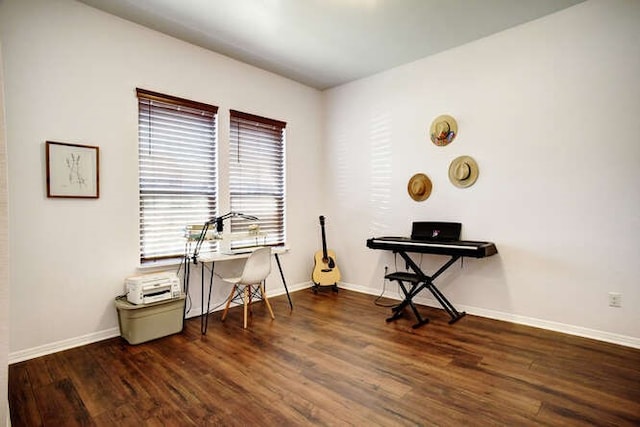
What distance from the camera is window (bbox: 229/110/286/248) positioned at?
13.6 ft

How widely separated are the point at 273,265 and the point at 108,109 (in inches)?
101

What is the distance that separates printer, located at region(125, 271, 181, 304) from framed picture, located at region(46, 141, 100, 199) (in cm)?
84

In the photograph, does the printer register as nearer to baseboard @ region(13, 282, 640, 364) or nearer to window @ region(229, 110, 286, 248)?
baseboard @ region(13, 282, 640, 364)

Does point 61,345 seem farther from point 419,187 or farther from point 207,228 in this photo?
point 419,187

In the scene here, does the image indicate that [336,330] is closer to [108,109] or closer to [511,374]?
[511,374]

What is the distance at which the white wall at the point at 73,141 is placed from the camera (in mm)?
2705

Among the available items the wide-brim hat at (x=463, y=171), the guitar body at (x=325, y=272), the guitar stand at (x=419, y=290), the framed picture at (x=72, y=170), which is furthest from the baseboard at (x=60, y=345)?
the wide-brim hat at (x=463, y=171)

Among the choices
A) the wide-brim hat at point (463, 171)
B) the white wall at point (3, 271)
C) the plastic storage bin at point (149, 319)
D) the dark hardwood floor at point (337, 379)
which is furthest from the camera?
the wide-brim hat at point (463, 171)

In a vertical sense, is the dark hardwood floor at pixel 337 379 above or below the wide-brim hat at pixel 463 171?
below

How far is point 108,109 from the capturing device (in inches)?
124

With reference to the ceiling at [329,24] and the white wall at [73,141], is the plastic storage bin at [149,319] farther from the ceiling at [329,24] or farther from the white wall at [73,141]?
the ceiling at [329,24]

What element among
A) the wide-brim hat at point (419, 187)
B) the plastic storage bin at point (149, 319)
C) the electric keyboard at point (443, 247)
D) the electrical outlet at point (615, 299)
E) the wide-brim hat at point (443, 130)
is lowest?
the plastic storage bin at point (149, 319)

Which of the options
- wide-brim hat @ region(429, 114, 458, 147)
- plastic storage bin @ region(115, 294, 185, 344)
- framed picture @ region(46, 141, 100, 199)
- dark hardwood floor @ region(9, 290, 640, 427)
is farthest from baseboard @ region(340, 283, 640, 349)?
framed picture @ region(46, 141, 100, 199)

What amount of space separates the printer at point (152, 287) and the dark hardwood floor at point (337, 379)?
39 cm
